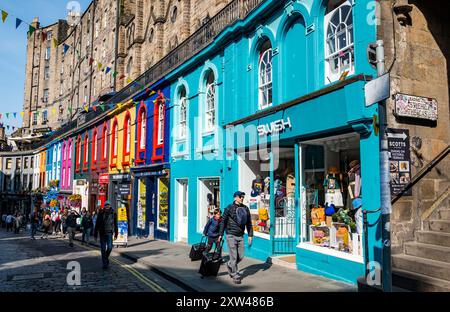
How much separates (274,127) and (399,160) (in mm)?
3889

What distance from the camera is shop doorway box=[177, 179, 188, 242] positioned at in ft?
55.2

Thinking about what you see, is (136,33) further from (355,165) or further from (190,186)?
(355,165)

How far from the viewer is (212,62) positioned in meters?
14.9

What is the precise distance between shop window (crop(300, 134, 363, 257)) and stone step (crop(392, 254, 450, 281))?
88 centimetres

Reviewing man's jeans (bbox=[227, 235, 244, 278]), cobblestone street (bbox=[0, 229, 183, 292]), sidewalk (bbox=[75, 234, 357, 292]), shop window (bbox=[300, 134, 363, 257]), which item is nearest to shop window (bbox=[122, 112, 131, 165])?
cobblestone street (bbox=[0, 229, 183, 292])

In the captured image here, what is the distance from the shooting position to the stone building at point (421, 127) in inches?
295

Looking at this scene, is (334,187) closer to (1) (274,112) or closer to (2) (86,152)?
(1) (274,112)

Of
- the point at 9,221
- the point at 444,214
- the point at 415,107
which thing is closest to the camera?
the point at 444,214

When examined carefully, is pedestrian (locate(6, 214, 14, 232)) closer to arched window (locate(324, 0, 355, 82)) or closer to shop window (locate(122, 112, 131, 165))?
shop window (locate(122, 112, 131, 165))

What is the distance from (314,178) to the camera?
10359 mm

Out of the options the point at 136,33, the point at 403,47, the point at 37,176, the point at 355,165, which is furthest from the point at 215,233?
the point at 37,176

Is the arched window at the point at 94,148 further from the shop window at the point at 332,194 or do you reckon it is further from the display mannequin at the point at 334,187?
the display mannequin at the point at 334,187

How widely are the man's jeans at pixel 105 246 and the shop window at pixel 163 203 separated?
668cm

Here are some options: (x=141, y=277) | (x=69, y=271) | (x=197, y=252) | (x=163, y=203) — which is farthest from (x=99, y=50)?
(x=141, y=277)
